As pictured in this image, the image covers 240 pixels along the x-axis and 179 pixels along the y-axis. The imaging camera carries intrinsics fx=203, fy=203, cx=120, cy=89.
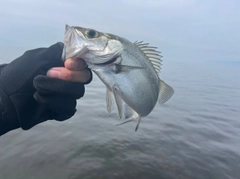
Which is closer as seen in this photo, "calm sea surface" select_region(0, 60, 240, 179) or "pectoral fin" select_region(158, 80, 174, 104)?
"pectoral fin" select_region(158, 80, 174, 104)

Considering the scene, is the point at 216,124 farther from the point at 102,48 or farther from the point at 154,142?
the point at 102,48

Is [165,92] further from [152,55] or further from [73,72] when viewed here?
[73,72]

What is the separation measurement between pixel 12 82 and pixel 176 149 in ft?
33.1

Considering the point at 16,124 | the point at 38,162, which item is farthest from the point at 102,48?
the point at 38,162

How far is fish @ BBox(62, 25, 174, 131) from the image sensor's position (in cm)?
299

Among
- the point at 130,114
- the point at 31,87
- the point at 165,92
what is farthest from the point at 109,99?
the point at 31,87

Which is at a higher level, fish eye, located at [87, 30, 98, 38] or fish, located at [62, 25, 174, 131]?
Result: fish eye, located at [87, 30, 98, 38]

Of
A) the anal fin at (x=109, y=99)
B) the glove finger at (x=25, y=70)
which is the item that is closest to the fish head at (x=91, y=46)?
the glove finger at (x=25, y=70)

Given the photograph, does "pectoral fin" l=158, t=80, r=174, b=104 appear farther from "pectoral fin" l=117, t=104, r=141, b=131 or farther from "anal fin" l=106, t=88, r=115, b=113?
"anal fin" l=106, t=88, r=115, b=113

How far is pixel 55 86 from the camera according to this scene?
3205mm

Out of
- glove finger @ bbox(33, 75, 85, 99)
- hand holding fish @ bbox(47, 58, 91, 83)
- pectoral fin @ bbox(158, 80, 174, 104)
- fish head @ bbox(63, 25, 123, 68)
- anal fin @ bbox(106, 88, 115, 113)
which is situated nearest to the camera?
fish head @ bbox(63, 25, 123, 68)

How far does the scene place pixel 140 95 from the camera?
10.9 feet

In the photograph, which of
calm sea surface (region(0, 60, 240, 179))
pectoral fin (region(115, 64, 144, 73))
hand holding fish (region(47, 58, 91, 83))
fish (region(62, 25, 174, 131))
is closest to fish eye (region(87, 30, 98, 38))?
fish (region(62, 25, 174, 131))

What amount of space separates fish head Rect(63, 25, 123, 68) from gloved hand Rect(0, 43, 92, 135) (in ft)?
1.47
